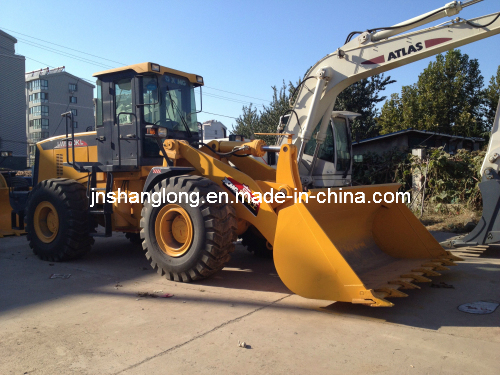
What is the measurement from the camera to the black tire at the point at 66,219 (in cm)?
650

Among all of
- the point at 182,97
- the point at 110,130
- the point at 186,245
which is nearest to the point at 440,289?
the point at 186,245

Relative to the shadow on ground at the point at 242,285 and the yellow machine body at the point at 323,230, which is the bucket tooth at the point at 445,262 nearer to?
the yellow machine body at the point at 323,230

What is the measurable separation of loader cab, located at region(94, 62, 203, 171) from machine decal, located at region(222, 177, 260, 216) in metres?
1.45

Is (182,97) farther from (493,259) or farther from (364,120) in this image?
(364,120)

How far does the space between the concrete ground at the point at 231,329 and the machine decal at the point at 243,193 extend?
41.1 inches

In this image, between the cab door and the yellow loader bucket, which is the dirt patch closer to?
the yellow loader bucket

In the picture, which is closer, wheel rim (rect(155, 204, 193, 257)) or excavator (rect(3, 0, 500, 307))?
excavator (rect(3, 0, 500, 307))

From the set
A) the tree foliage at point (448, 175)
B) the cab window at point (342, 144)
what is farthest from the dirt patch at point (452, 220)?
the cab window at point (342, 144)

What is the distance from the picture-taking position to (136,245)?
8.39 metres

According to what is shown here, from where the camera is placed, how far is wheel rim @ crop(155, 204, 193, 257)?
5.42 metres

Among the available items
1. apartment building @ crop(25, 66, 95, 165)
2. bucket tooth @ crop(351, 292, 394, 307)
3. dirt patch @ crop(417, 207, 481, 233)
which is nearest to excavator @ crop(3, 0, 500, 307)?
bucket tooth @ crop(351, 292, 394, 307)

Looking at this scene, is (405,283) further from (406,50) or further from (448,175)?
(448,175)

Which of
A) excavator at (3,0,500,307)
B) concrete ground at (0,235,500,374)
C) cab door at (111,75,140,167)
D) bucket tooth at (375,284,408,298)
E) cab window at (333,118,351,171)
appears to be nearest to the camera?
concrete ground at (0,235,500,374)

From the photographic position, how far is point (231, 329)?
3918mm
